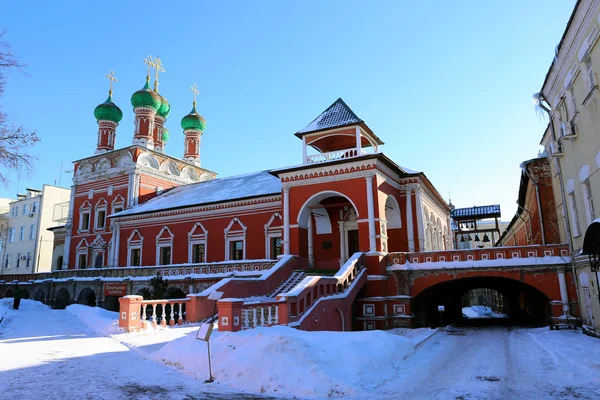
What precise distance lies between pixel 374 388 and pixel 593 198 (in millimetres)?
8417

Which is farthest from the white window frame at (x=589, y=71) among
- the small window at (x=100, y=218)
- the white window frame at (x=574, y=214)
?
the small window at (x=100, y=218)

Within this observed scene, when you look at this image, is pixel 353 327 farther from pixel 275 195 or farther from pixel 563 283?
pixel 275 195

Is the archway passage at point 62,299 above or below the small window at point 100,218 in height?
below

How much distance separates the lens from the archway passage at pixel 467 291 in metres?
18.2

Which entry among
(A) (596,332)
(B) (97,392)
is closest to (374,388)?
(B) (97,392)

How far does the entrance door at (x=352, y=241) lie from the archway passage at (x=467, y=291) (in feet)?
13.7

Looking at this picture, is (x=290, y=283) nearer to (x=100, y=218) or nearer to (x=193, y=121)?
(x=100, y=218)

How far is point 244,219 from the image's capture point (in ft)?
85.8

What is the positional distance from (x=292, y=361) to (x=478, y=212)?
1299 inches

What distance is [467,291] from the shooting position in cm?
2664

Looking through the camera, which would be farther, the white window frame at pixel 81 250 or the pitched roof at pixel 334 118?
→ the white window frame at pixel 81 250

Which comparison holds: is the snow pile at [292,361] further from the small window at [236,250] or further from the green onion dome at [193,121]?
the green onion dome at [193,121]

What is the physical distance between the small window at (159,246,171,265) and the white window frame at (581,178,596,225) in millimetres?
23476

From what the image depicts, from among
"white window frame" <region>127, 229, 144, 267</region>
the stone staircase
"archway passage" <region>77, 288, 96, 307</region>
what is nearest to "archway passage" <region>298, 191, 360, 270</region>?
the stone staircase
